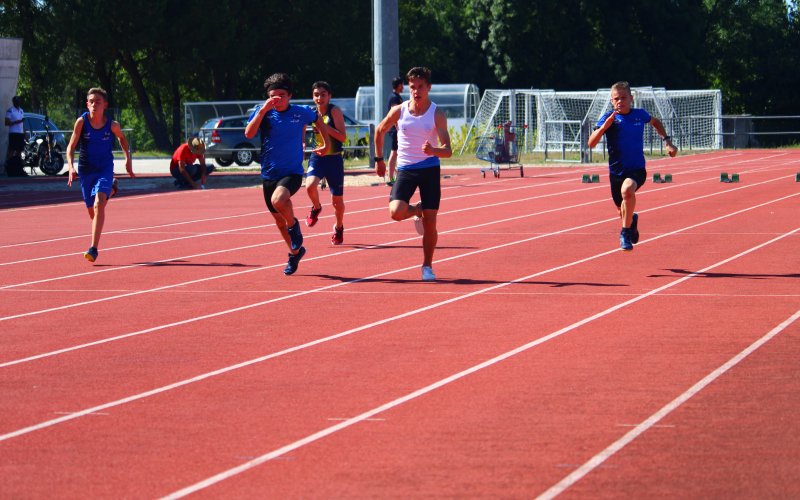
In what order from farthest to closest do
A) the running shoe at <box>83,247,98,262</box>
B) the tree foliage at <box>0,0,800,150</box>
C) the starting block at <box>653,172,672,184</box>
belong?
the tree foliage at <box>0,0,800,150</box>, the starting block at <box>653,172,672,184</box>, the running shoe at <box>83,247,98,262</box>

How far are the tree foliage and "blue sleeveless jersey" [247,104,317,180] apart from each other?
1700 inches

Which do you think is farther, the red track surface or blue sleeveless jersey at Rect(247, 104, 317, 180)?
blue sleeveless jersey at Rect(247, 104, 317, 180)

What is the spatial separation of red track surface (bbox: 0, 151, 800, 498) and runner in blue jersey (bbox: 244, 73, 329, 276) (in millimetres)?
458

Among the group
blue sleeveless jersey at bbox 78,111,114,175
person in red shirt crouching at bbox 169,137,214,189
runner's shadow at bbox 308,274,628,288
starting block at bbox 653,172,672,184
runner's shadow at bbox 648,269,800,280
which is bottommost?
runner's shadow at bbox 648,269,800,280

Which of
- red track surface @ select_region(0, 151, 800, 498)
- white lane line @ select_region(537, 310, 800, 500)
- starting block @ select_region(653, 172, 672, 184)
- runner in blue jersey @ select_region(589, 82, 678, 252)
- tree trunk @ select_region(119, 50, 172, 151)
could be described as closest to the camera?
white lane line @ select_region(537, 310, 800, 500)

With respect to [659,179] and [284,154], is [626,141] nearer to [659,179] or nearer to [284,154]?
[284,154]

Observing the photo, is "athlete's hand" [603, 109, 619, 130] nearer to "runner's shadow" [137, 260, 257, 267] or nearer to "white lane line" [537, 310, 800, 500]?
"runner's shadow" [137, 260, 257, 267]

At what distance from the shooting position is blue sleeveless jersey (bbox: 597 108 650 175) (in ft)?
46.9

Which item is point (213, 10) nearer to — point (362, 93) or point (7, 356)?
point (362, 93)

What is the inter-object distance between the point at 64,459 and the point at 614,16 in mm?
59355

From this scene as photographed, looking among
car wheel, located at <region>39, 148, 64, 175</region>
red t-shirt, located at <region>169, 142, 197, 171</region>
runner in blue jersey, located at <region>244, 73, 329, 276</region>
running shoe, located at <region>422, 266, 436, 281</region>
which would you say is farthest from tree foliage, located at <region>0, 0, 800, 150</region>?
running shoe, located at <region>422, 266, 436, 281</region>

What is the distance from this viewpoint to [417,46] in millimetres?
68875

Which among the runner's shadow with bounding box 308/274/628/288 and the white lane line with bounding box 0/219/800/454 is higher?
the runner's shadow with bounding box 308/274/628/288

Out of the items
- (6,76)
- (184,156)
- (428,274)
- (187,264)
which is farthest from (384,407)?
(6,76)
